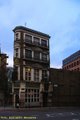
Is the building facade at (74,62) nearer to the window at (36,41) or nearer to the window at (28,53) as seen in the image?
the window at (36,41)

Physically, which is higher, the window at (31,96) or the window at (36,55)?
the window at (36,55)

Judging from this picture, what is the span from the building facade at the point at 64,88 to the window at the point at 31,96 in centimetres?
289

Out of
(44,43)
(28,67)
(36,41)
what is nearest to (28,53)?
(28,67)

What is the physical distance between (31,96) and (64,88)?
8.29 meters

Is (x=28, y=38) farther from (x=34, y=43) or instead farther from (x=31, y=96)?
(x=31, y=96)

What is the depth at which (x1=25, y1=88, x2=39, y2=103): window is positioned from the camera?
57119 mm

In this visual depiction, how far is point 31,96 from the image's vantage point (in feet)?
190

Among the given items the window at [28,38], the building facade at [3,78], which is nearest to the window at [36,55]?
the window at [28,38]

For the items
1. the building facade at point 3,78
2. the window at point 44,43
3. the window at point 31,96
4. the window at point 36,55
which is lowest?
the window at point 31,96

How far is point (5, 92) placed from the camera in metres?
64.1

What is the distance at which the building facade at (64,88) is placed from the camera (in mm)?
60625

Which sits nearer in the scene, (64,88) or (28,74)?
(28,74)

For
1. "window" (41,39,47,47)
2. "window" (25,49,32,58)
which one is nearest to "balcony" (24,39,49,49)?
"window" (41,39,47,47)

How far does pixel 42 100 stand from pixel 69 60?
225ft
